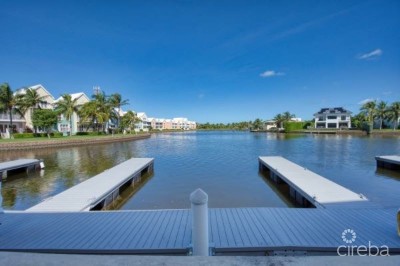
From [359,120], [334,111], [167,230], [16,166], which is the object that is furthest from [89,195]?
[334,111]

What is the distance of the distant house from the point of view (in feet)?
263

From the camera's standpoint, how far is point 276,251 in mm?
4637

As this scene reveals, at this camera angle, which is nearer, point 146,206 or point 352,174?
point 146,206

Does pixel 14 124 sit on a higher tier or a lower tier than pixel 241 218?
higher

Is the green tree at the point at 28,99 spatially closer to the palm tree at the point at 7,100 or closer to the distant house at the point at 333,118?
the palm tree at the point at 7,100

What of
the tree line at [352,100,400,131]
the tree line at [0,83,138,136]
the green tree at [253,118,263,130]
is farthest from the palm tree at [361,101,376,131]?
the tree line at [0,83,138,136]

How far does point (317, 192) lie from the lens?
8.84 m

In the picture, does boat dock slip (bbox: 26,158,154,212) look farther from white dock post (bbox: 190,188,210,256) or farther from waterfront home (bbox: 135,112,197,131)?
waterfront home (bbox: 135,112,197,131)

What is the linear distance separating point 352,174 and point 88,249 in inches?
626

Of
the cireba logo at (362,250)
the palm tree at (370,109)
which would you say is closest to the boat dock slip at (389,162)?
the cireba logo at (362,250)

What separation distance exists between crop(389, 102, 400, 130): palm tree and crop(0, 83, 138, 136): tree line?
237 feet

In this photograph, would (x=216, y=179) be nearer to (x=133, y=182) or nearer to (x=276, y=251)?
(x=133, y=182)

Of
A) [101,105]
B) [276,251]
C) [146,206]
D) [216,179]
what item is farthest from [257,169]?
[101,105]

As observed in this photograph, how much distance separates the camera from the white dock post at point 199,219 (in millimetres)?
3479
